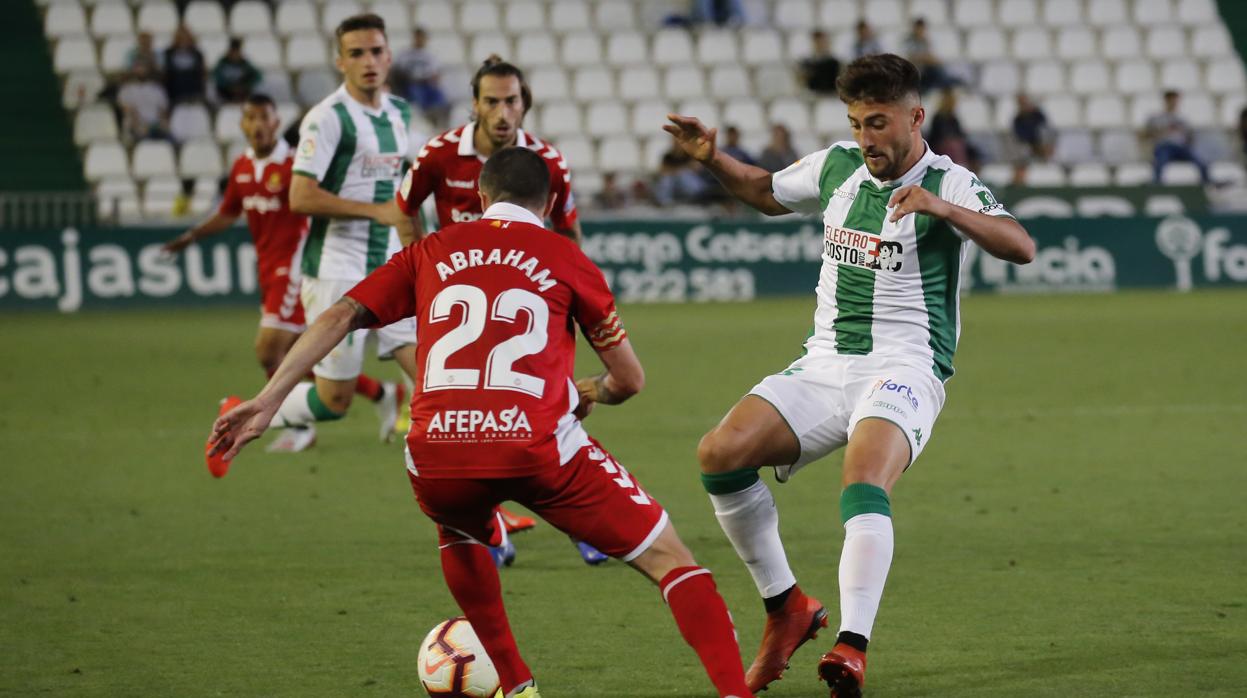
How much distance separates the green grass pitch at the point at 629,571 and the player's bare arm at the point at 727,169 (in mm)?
1491

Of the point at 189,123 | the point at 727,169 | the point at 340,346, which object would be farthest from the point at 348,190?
the point at 189,123

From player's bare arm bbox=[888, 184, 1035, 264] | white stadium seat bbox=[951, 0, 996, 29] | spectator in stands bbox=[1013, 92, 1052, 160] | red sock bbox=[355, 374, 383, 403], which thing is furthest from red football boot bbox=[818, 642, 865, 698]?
white stadium seat bbox=[951, 0, 996, 29]

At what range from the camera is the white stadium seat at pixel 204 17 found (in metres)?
24.0

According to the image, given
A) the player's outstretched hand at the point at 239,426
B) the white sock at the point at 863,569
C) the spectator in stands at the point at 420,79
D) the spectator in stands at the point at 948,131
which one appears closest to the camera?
the player's outstretched hand at the point at 239,426

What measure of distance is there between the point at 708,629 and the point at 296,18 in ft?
68.5

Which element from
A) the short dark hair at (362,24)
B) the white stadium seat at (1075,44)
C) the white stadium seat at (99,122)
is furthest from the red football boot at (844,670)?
the white stadium seat at (1075,44)

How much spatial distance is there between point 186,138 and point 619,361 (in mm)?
18392

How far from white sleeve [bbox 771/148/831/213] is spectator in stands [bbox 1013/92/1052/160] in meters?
18.9

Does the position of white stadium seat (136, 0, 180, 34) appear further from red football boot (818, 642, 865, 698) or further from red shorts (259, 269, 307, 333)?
red football boot (818, 642, 865, 698)

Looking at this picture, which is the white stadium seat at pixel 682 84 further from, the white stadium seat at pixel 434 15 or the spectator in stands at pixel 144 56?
the spectator in stands at pixel 144 56

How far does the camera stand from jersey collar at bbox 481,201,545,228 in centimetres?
484

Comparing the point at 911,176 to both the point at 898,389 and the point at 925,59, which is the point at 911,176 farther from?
the point at 925,59

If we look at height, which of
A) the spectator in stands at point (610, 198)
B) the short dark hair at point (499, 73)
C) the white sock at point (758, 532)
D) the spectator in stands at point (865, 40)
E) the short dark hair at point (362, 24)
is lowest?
the spectator in stands at point (610, 198)

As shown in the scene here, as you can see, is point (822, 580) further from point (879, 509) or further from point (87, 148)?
point (87, 148)
